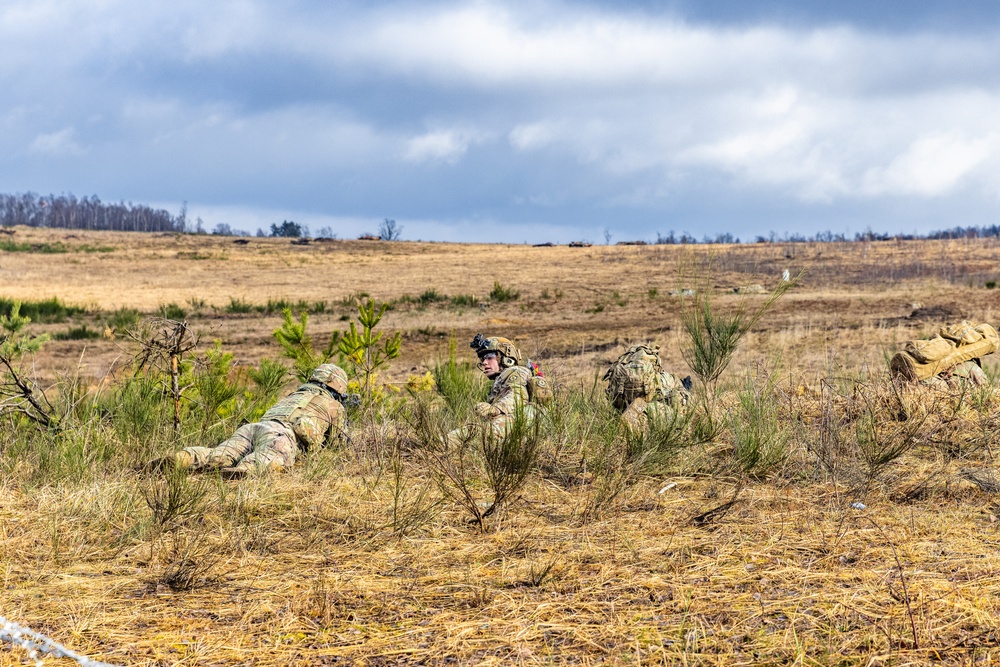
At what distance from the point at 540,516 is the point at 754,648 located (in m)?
1.66

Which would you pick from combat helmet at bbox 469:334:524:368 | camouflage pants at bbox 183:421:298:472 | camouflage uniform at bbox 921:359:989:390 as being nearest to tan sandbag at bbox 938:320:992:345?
camouflage uniform at bbox 921:359:989:390

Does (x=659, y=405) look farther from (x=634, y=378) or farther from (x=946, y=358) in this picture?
(x=946, y=358)

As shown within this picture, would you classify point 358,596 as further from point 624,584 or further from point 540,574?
point 624,584

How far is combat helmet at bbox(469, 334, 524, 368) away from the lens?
269 inches

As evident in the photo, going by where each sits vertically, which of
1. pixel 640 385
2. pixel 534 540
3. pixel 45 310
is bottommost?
pixel 45 310

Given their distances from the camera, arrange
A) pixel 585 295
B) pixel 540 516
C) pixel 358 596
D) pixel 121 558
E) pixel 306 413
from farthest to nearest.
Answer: pixel 585 295 < pixel 306 413 < pixel 540 516 < pixel 121 558 < pixel 358 596

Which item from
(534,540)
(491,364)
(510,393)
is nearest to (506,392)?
(510,393)

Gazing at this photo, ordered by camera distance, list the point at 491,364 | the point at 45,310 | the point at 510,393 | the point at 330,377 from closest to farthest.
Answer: the point at 510,393 < the point at 330,377 < the point at 491,364 < the point at 45,310

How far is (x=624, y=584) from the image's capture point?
11.2 feet

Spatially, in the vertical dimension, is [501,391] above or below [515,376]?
below

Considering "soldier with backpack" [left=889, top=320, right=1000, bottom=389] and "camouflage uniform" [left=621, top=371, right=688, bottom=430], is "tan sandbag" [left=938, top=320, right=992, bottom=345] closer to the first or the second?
"soldier with backpack" [left=889, top=320, right=1000, bottom=389]

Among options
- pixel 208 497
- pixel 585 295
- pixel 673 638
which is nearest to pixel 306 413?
pixel 208 497

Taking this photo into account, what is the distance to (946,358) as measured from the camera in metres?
7.12

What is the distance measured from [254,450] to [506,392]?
178 cm
